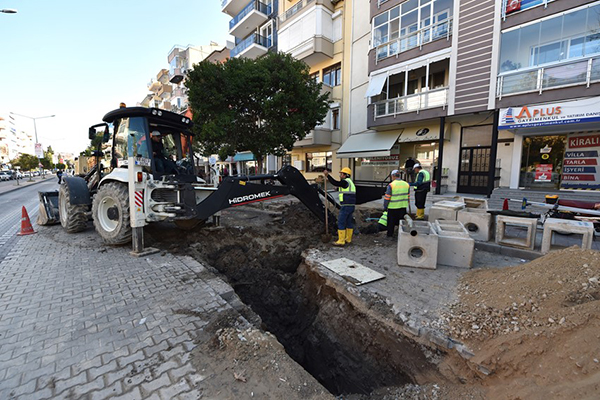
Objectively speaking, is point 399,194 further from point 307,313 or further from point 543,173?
point 543,173

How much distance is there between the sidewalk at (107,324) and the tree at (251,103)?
29.2 ft

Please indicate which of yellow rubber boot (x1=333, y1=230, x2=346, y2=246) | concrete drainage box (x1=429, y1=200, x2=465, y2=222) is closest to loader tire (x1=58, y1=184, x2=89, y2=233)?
yellow rubber boot (x1=333, y1=230, x2=346, y2=246)

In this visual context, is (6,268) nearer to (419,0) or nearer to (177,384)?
(177,384)

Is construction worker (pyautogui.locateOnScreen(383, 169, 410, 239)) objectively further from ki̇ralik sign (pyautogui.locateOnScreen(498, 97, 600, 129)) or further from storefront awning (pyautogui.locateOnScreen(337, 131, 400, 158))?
storefront awning (pyautogui.locateOnScreen(337, 131, 400, 158))

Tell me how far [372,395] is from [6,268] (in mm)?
6145

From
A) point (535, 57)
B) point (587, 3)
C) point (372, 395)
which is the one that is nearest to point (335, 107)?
point (535, 57)

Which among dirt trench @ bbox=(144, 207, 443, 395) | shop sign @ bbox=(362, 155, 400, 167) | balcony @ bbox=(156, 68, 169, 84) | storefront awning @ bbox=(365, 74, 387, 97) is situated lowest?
dirt trench @ bbox=(144, 207, 443, 395)

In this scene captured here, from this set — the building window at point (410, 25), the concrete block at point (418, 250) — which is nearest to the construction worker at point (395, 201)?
the concrete block at point (418, 250)

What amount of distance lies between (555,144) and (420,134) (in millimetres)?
5335

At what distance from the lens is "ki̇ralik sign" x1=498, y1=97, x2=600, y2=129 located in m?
9.16

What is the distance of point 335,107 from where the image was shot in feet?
61.7

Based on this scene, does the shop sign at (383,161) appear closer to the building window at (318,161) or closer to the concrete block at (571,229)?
the building window at (318,161)

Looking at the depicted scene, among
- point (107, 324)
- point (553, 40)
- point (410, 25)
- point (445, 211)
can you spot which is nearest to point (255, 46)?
point (410, 25)

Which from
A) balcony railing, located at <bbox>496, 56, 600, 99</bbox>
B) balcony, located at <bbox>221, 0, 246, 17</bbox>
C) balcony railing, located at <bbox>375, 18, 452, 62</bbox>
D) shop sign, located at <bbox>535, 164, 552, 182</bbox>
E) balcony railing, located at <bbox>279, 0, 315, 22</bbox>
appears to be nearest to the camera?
balcony railing, located at <bbox>496, 56, 600, 99</bbox>
